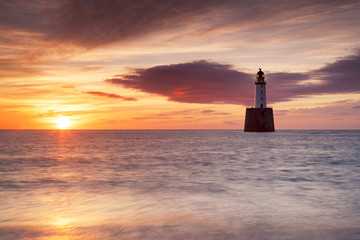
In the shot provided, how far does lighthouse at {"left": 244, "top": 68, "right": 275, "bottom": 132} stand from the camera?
72.4 metres

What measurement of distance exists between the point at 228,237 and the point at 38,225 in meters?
4.29

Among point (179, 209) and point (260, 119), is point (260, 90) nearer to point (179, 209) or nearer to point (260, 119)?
point (260, 119)

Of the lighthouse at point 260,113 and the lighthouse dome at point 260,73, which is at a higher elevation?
the lighthouse dome at point 260,73

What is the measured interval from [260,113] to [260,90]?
19.6 feet

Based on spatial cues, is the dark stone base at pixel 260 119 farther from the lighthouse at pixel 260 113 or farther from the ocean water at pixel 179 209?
the ocean water at pixel 179 209

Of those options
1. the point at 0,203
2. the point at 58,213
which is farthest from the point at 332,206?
the point at 0,203

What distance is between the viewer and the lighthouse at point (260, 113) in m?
72.4

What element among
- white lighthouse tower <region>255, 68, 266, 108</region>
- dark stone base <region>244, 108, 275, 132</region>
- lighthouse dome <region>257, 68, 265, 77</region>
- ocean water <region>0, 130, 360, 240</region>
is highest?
lighthouse dome <region>257, 68, 265, 77</region>

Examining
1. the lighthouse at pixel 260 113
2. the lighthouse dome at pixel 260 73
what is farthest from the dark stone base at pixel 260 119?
the lighthouse dome at pixel 260 73

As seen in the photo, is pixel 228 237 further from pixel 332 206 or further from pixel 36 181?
pixel 36 181

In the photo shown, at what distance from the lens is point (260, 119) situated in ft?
242

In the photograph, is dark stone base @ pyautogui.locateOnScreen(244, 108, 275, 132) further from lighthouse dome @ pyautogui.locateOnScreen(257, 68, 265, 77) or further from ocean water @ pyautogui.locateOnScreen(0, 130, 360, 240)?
ocean water @ pyautogui.locateOnScreen(0, 130, 360, 240)

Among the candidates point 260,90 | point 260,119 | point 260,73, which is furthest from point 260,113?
point 260,73

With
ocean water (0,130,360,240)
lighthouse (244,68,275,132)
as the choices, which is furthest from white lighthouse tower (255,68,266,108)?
ocean water (0,130,360,240)
